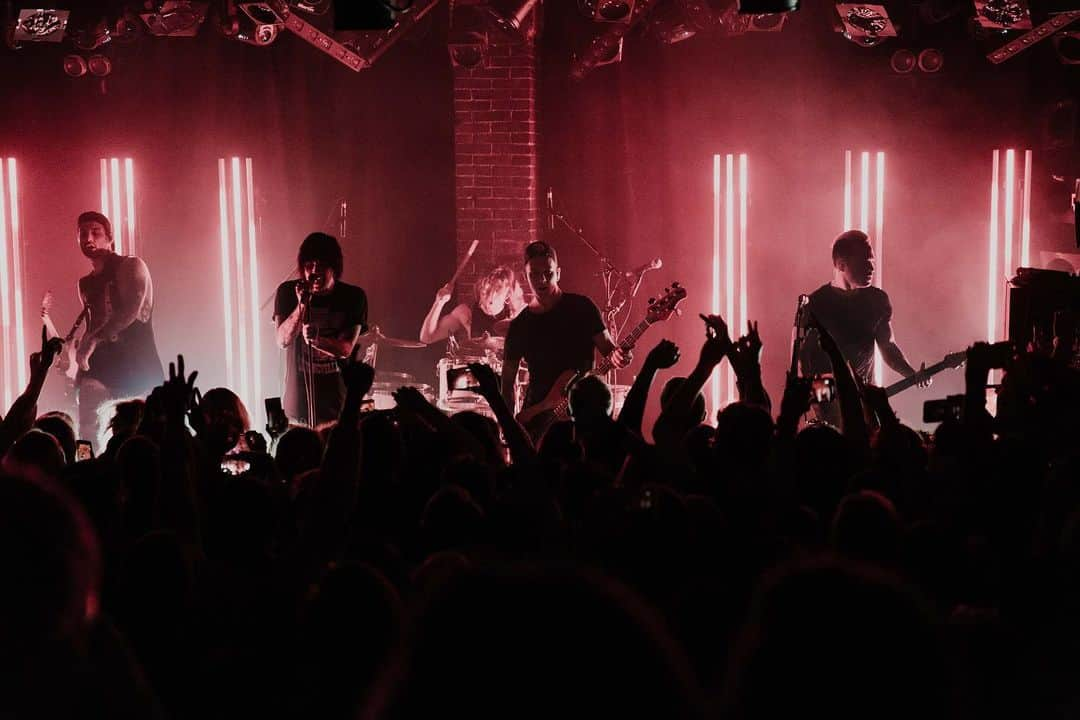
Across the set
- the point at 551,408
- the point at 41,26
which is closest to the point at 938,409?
the point at 551,408

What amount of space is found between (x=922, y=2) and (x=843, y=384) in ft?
19.8

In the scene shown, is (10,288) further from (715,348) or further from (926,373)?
(715,348)

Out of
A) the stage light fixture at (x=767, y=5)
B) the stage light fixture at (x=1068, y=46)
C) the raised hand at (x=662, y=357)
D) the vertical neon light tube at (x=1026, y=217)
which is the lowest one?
the raised hand at (x=662, y=357)

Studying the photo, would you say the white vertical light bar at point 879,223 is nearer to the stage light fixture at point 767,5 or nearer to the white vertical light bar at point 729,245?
the white vertical light bar at point 729,245

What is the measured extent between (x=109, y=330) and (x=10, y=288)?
9.56 ft

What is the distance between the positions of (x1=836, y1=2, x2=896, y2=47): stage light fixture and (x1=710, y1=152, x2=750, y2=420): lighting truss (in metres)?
1.37

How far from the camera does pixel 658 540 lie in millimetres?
2477

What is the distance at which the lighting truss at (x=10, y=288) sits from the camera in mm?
10328

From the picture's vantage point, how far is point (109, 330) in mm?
8031

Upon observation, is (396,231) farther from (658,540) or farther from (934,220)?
(658,540)

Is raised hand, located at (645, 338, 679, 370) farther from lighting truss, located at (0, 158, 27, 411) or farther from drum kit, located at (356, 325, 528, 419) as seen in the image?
lighting truss, located at (0, 158, 27, 411)

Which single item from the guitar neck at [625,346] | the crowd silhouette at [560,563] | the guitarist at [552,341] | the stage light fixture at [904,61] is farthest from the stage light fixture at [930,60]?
the crowd silhouette at [560,563]

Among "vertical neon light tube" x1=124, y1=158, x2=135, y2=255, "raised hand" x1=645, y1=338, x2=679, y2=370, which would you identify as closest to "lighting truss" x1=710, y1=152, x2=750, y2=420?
"vertical neon light tube" x1=124, y1=158, x2=135, y2=255

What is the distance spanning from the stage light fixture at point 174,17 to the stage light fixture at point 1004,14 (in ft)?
18.7
